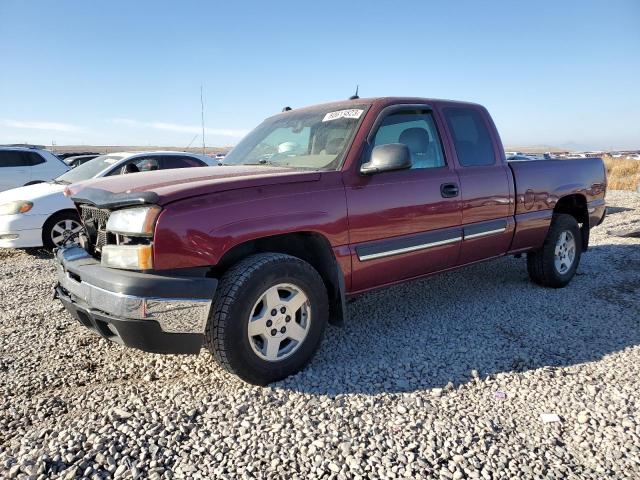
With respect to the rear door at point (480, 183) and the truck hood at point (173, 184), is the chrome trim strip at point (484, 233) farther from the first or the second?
the truck hood at point (173, 184)

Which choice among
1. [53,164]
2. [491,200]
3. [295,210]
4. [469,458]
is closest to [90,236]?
[295,210]

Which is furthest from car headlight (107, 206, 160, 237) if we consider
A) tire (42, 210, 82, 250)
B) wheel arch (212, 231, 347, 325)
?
tire (42, 210, 82, 250)

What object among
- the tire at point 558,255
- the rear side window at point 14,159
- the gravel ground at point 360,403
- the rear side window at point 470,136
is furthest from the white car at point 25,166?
the tire at point 558,255

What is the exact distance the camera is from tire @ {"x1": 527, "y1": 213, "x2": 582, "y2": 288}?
4820mm

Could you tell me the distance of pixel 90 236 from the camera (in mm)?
3129

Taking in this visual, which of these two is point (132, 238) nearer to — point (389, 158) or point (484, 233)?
point (389, 158)

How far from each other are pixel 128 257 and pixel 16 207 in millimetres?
5096

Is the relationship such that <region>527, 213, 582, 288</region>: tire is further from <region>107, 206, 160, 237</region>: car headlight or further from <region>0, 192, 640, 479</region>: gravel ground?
<region>107, 206, 160, 237</region>: car headlight

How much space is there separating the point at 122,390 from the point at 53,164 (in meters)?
9.59

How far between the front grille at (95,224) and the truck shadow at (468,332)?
146cm

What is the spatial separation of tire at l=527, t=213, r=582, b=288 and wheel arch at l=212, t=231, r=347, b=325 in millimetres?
2780

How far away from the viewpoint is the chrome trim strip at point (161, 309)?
244 cm

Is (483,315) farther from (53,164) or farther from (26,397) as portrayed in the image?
(53,164)

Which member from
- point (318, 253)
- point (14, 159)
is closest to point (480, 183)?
point (318, 253)
